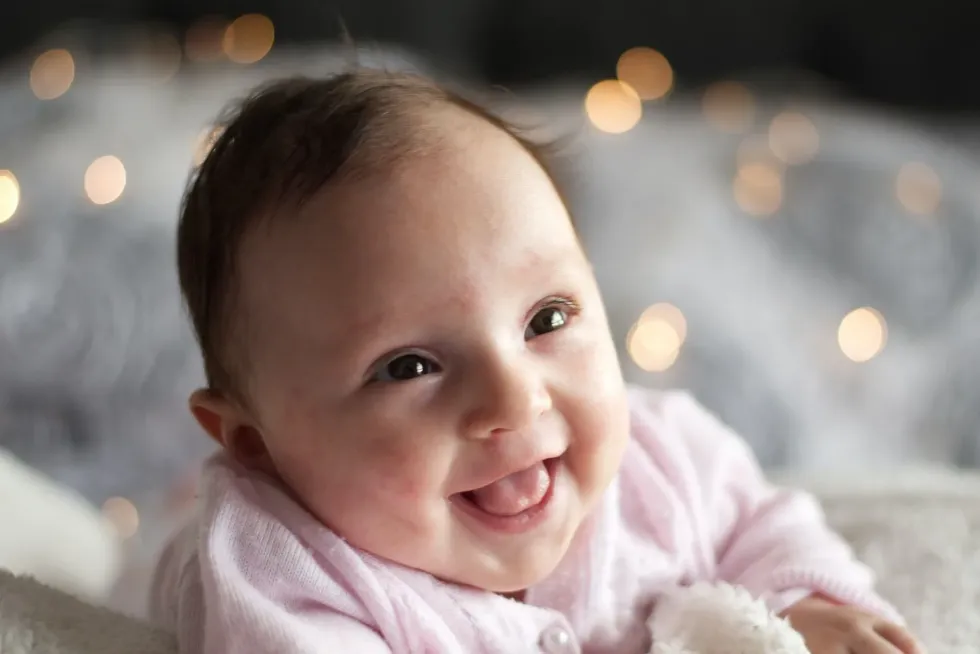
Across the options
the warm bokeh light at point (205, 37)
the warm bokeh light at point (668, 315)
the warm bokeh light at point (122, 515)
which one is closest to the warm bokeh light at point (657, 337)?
the warm bokeh light at point (668, 315)

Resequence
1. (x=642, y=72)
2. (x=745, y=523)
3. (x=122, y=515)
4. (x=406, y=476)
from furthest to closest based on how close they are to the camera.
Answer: (x=642, y=72)
(x=122, y=515)
(x=745, y=523)
(x=406, y=476)

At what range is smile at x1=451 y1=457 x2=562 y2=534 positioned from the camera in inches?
25.7

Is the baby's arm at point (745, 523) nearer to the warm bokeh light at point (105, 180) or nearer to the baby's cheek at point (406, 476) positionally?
the baby's cheek at point (406, 476)

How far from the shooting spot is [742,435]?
143 cm

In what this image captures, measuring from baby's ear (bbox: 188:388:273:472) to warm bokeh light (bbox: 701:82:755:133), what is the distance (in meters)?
1.32

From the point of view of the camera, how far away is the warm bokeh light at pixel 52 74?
1700 millimetres

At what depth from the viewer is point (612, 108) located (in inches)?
74.1

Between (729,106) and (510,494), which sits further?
(729,106)

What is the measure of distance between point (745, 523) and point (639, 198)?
0.92m

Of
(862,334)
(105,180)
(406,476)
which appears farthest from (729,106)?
(406,476)

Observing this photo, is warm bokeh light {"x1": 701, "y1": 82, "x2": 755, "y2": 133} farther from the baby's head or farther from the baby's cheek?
the baby's cheek

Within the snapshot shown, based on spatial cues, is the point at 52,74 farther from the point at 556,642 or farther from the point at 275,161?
the point at 556,642

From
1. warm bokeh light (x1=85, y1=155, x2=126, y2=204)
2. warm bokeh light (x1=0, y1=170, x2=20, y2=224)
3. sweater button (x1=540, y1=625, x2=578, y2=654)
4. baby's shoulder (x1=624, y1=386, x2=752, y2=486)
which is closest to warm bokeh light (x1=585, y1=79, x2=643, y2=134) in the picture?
warm bokeh light (x1=85, y1=155, x2=126, y2=204)

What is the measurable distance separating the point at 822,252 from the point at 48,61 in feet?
4.14
